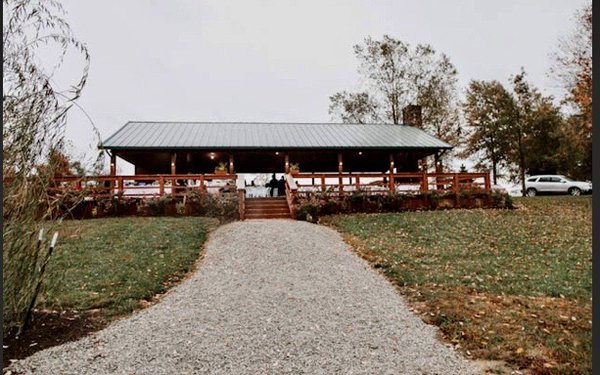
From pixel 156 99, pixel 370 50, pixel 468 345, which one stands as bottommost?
pixel 468 345

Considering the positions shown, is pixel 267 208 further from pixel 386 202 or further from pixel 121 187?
pixel 121 187

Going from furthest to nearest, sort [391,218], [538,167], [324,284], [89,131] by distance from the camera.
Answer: [538,167]
[391,218]
[324,284]
[89,131]

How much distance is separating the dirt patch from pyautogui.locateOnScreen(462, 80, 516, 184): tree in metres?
26.5

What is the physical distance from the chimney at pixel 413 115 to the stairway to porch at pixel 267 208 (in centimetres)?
1289

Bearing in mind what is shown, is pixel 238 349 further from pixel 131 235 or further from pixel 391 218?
pixel 391 218

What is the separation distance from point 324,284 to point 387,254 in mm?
2437

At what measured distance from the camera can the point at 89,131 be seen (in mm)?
3256

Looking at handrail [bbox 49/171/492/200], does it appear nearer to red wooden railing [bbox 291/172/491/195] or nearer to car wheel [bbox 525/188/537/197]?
red wooden railing [bbox 291/172/491/195]

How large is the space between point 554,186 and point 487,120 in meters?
6.54

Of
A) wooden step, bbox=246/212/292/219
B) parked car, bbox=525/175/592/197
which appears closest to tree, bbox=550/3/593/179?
parked car, bbox=525/175/592/197

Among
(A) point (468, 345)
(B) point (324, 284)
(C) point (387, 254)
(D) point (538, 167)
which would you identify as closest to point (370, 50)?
(D) point (538, 167)

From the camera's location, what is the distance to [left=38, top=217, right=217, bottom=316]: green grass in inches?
213

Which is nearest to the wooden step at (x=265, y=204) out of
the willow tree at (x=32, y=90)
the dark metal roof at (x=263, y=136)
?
the dark metal roof at (x=263, y=136)

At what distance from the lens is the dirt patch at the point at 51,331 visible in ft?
13.1
